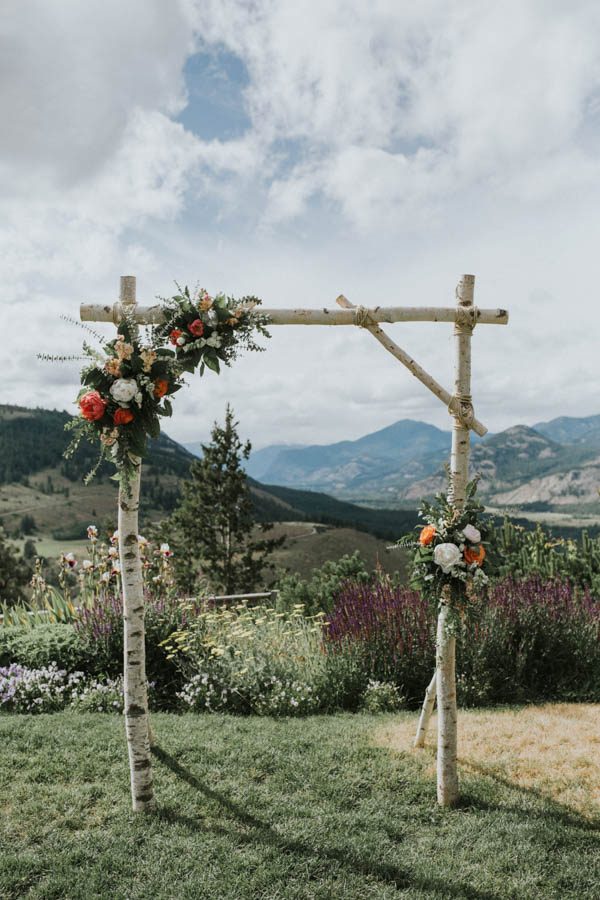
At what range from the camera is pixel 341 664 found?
6625 mm

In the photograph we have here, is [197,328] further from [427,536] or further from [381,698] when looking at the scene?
[381,698]

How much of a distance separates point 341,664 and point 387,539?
53697 mm

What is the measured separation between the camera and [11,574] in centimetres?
1611

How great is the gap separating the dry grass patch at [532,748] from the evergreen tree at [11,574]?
12806mm

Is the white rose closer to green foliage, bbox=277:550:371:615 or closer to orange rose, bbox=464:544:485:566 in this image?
orange rose, bbox=464:544:485:566

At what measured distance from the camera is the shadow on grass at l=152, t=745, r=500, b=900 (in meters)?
3.52

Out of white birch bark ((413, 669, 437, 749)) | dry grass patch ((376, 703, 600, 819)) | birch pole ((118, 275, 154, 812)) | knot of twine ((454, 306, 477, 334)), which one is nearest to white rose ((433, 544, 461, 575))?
white birch bark ((413, 669, 437, 749))

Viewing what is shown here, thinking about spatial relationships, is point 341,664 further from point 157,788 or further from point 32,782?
point 32,782

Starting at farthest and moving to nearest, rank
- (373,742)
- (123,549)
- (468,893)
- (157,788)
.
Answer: (373,742) < (157,788) < (123,549) < (468,893)

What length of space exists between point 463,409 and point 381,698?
338 cm

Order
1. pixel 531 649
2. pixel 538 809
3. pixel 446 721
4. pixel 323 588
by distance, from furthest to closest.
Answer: pixel 323 588 < pixel 531 649 < pixel 446 721 < pixel 538 809

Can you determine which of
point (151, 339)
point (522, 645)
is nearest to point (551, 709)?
point (522, 645)

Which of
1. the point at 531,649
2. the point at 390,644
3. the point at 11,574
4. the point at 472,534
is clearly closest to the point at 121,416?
the point at 472,534

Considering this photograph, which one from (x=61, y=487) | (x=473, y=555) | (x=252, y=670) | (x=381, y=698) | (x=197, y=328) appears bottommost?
(x=381, y=698)
